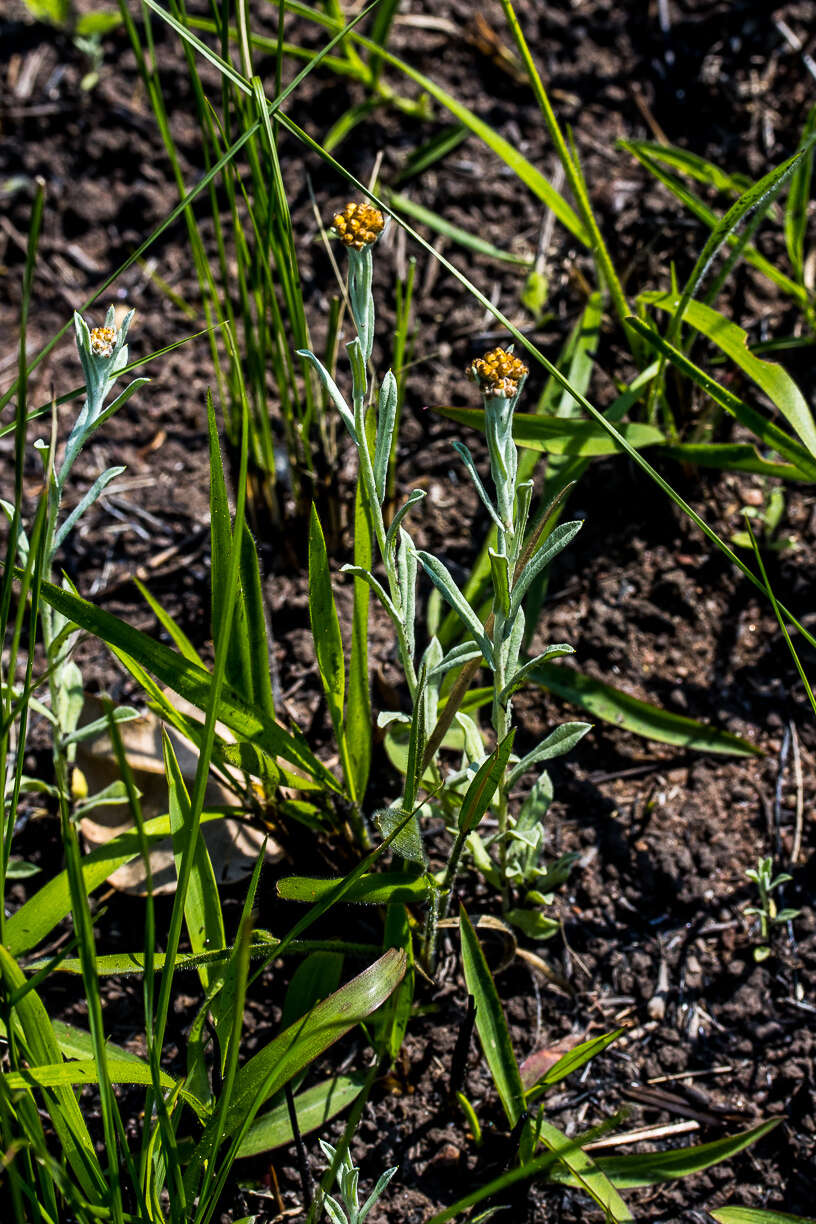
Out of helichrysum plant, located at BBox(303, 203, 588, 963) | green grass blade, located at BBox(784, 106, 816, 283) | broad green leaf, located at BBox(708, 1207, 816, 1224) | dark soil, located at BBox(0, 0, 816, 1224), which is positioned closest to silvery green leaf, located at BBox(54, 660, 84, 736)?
dark soil, located at BBox(0, 0, 816, 1224)

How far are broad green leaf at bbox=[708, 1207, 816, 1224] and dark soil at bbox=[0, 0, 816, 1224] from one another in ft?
0.16

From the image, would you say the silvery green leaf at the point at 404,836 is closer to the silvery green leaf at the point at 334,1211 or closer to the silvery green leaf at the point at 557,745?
the silvery green leaf at the point at 557,745

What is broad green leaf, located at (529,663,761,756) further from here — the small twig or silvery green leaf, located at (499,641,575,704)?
the small twig

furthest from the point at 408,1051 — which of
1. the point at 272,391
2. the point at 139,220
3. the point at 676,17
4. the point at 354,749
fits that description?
the point at 676,17

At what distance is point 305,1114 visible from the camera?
1.32 metres

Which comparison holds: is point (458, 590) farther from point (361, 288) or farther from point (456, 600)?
point (361, 288)

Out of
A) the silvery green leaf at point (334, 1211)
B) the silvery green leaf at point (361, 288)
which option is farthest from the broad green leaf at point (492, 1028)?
the silvery green leaf at point (361, 288)

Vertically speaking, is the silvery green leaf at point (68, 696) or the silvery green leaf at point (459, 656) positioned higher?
the silvery green leaf at point (459, 656)

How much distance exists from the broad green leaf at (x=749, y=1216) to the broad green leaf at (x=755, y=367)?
1.05m

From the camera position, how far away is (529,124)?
2.30m

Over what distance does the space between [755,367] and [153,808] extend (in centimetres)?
119

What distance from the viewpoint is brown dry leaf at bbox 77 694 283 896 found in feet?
5.03

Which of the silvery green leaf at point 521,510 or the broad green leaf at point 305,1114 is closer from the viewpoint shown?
the silvery green leaf at point 521,510

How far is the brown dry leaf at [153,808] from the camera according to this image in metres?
1.53
